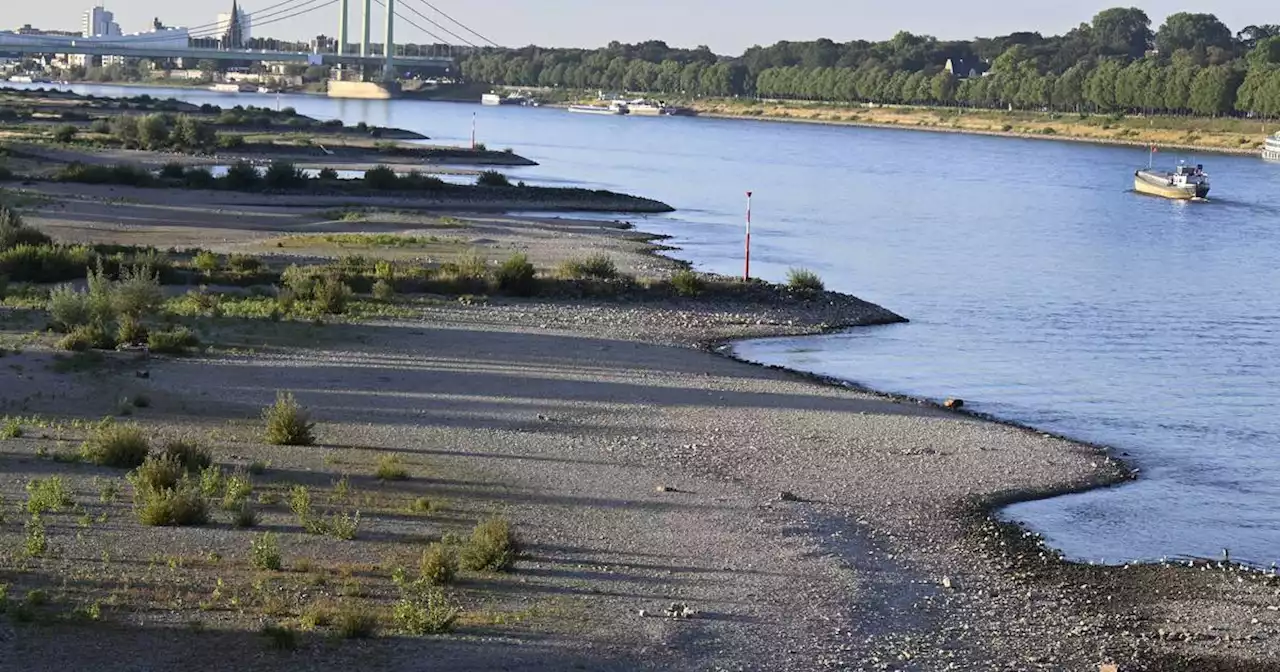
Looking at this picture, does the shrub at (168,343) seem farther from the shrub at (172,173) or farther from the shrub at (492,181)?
the shrub at (492,181)

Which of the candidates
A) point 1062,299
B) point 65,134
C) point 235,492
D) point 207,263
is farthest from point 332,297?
point 65,134

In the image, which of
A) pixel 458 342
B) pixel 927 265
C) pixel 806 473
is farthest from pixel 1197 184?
pixel 806 473

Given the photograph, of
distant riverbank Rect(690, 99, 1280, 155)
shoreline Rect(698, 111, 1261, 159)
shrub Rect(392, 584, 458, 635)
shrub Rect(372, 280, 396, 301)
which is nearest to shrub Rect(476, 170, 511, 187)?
shrub Rect(372, 280, 396, 301)

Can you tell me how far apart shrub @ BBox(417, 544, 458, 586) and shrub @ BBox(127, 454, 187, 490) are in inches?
104

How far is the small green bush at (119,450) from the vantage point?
14906 mm

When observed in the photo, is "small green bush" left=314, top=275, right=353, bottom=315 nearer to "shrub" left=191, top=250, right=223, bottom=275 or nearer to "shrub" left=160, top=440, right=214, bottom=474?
"shrub" left=191, top=250, right=223, bottom=275

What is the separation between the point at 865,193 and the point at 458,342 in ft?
165

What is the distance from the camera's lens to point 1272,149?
110 metres

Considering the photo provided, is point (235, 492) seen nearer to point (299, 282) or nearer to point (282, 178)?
point (299, 282)

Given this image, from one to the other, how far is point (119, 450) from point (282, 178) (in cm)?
4109

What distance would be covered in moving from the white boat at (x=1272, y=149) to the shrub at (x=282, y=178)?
73.6 metres

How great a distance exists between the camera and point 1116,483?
709 inches

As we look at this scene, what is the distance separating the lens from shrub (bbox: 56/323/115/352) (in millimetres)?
20750

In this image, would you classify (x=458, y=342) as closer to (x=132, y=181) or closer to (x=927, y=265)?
(x=927, y=265)
